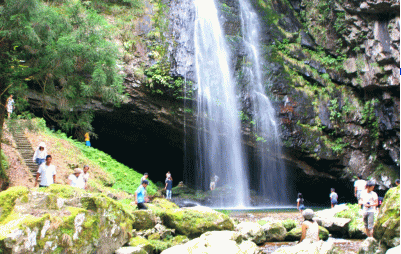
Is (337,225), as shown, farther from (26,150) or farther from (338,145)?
(26,150)

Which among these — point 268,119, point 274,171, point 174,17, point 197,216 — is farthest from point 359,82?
point 197,216

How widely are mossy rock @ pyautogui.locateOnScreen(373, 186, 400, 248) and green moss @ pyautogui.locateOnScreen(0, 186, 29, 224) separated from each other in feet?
18.3

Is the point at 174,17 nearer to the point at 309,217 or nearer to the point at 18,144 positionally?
the point at 18,144

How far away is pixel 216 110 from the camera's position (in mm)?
19453

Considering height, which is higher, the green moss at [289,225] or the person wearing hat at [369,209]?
the person wearing hat at [369,209]

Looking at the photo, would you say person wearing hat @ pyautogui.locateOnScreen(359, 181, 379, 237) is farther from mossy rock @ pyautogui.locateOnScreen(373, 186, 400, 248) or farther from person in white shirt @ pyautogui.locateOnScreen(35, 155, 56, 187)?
person in white shirt @ pyautogui.locateOnScreen(35, 155, 56, 187)

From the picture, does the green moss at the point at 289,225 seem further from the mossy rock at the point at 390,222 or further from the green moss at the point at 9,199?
the green moss at the point at 9,199

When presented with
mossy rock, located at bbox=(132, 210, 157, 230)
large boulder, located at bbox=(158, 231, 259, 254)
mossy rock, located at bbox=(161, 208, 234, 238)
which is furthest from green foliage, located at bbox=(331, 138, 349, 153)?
large boulder, located at bbox=(158, 231, 259, 254)

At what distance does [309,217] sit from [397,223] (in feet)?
5.49

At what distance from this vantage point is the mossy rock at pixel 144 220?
802 centimetres

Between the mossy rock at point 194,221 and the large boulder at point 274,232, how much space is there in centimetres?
98

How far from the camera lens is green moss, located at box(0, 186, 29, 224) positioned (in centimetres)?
522

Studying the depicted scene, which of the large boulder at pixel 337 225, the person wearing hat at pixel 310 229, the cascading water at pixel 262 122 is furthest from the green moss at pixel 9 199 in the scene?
the cascading water at pixel 262 122

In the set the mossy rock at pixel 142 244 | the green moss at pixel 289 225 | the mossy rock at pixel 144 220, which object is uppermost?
the mossy rock at pixel 144 220
